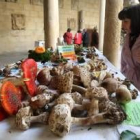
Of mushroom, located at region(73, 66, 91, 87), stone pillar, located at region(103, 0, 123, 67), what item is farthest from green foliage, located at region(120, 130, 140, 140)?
stone pillar, located at region(103, 0, 123, 67)

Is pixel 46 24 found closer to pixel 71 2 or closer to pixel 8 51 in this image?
pixel 8 51

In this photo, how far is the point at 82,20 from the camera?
1270 centimetres

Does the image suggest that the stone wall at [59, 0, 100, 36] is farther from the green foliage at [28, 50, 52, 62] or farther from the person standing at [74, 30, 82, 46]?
the green foliage at [28, 50, 52, 62]

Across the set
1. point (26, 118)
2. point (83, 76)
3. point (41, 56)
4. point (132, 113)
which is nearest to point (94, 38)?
point (41, 56)

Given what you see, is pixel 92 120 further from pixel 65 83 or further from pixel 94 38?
pixel 94 38

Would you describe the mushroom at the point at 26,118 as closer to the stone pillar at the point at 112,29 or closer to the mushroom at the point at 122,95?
the mushroom at the point at 122,95

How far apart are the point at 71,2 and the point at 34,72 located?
11.3m

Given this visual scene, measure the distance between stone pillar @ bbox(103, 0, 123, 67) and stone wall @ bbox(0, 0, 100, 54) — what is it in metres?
7.06

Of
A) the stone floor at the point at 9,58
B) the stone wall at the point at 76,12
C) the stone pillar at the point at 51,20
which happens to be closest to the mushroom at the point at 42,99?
the stone pillar at the point at 51,20

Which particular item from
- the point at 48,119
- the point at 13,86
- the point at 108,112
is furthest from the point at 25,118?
the point at 108,112

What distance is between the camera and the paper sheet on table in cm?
104

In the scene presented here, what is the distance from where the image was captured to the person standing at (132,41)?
1.85 metres

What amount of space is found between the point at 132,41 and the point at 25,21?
9.30m

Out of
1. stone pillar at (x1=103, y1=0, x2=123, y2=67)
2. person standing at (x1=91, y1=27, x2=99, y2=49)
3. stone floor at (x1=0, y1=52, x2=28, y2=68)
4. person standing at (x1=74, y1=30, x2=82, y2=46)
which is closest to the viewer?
stone pillar at (x1=103, y1=0, x2=123, y2=67)
